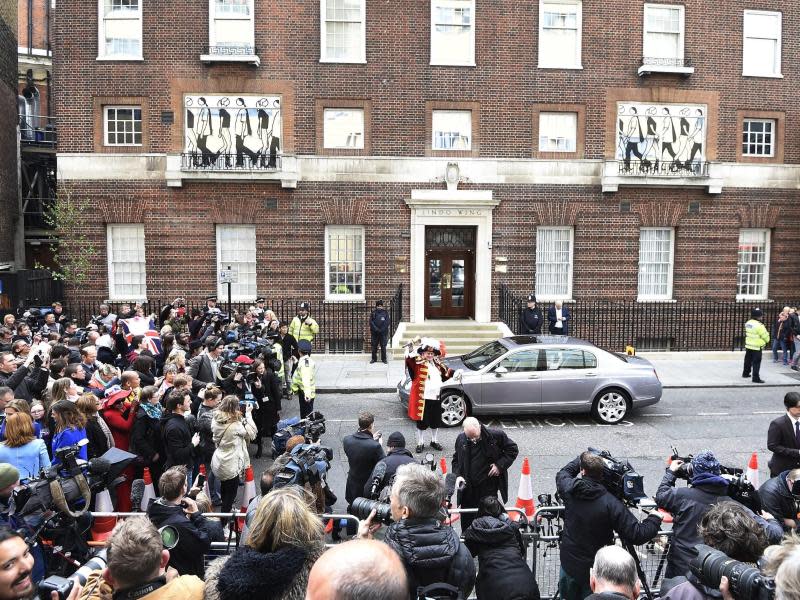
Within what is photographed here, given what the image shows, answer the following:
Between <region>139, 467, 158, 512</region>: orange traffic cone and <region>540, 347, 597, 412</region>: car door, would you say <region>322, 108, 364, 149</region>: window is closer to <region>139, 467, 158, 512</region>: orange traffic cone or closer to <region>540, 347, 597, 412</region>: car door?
<region>540, 347, 597, 412</region>: car door

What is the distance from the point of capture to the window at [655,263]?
20.6 metres

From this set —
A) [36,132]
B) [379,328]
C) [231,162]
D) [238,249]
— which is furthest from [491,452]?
[36,132]

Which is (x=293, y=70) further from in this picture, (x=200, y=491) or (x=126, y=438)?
(x=200, y=491)

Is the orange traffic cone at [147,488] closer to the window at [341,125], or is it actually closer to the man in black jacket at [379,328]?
the man in black jacket at [379,328]

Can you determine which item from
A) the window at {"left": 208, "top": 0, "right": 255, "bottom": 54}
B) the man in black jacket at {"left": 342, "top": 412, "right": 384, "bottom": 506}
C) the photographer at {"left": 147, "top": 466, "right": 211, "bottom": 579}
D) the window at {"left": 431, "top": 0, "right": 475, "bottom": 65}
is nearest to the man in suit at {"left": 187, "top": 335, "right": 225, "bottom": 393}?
the man in black jacket at {"left": 342, "top": 412, "right": 384, "bottom": 506}

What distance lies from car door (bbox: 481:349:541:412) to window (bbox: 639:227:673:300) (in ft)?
32.3

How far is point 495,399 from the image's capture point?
1230cm

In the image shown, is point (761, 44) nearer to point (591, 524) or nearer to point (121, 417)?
point (591, 524)

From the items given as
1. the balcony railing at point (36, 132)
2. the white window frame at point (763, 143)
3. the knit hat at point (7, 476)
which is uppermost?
the balcony railing at point (36, 132)

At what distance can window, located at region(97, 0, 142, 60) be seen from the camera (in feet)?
62.3

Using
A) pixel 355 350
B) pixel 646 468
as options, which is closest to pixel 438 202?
pixel 355 350

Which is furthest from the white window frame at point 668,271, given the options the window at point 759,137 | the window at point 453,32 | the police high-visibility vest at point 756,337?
the window at point 453,32

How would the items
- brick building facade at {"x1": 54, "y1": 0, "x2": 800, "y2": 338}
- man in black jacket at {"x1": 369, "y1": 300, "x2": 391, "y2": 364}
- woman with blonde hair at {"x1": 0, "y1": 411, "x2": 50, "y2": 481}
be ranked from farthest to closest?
brick building facade at {"x1": 54, "y1": 0, "x2": 800, "y2": 338} → man in black jacket at {"x1": 369, "y1": 300, "x2": 391, "y2": 364} → woman with blonde hair at {"x1": 0, "y1": 411, "x2": 50, "y2": 481}

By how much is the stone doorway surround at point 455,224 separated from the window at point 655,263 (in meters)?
5.02
